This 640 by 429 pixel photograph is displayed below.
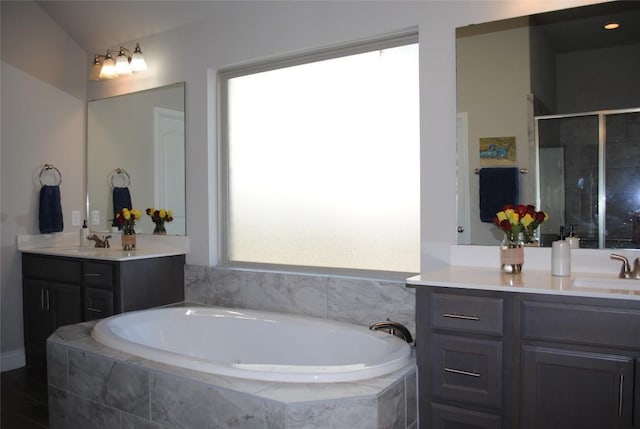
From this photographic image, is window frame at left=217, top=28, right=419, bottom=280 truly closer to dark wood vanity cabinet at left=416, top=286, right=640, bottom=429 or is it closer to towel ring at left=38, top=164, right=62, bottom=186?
dark wood vanity cabinet at left=416, top=286, right=640, bottom=429

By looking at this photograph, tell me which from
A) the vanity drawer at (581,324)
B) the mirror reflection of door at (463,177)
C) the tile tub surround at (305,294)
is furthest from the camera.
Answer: the tile tub surround at (305,294)

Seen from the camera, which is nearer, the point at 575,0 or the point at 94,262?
the point at 575,0

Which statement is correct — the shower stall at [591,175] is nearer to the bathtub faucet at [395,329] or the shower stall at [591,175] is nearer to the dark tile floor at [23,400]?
the bathtub faucet at [395,329]

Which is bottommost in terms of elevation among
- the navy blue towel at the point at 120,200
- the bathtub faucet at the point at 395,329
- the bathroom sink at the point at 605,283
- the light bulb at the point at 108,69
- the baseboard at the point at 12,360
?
the baseboard at the point at 12,360

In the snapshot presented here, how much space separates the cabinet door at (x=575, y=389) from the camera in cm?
169

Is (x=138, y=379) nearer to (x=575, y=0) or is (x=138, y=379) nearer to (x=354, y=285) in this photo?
(x=354, y=285)

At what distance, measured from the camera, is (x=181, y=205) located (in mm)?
3699

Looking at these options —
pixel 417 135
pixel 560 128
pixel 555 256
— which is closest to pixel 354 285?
pixel 417 135

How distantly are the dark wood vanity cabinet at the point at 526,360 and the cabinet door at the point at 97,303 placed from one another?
2156 mm

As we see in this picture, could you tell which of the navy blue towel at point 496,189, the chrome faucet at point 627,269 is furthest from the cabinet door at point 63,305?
the chrome faucet at point 627,269

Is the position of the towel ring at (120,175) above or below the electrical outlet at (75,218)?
above

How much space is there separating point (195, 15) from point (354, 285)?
2.18 metres

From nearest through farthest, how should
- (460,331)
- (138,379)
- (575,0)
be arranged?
(460,331) → (138,379) → (575,0)

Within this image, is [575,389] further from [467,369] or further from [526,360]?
[467,369]
